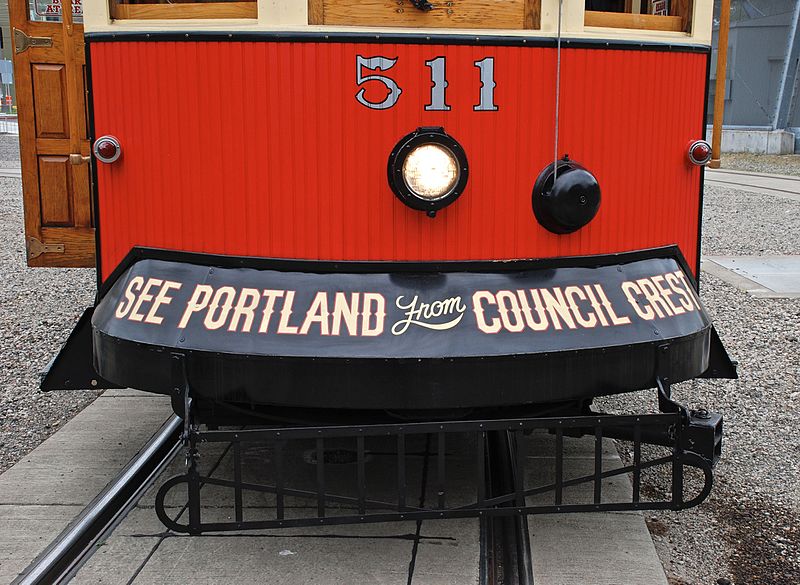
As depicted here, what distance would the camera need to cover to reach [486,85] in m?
3.12

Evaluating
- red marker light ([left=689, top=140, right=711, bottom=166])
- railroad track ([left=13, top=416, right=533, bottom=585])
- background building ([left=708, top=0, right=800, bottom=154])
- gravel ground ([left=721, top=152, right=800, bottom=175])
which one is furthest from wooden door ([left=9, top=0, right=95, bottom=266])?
background building ([left=708, top=0, right=800, bottom=154])

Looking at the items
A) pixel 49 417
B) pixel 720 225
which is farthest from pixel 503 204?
pixel 720 225

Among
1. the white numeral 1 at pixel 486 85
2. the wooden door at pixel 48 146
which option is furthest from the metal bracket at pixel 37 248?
the white numeral 1 at pixel 486 85

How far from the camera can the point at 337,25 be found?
9.96 feet

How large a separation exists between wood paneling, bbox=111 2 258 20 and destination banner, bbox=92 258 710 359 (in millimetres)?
835

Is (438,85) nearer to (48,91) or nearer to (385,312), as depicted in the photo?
(385,312)

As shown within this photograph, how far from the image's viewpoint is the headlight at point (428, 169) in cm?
304

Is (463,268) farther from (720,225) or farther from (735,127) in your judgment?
(735,127)

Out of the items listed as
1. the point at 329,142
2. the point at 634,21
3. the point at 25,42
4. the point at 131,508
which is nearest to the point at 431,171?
the point at 329,142

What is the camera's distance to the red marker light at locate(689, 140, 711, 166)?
11.6 feet

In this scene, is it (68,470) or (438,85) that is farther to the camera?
(68,470)

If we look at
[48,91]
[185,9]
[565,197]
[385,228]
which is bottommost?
[385,228]

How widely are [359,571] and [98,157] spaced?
5.53 ft

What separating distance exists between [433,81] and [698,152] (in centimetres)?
113
